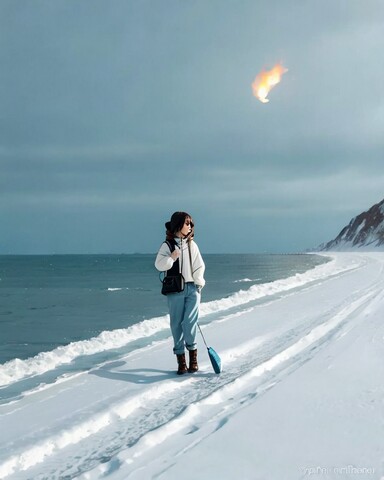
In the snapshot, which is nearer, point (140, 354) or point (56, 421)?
point (56, 421)

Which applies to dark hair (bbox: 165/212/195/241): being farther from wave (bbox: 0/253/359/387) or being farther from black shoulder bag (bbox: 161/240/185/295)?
wave (bbox: 0/253/359/387)

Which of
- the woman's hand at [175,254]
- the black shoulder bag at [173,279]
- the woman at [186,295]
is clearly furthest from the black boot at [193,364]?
the woman's hand at [175,254]

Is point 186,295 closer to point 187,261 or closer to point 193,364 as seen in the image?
point 187,261

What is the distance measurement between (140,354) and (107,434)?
3824mm

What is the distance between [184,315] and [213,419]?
209cm

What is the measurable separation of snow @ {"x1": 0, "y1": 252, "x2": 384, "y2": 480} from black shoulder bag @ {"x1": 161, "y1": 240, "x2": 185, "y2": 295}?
113 cm

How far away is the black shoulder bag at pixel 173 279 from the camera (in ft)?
20.5

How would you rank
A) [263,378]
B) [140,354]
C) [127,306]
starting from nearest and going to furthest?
[263,378] → [140,354] → [127,306]

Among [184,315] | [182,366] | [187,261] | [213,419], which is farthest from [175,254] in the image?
[213,419]

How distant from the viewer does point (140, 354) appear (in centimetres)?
804

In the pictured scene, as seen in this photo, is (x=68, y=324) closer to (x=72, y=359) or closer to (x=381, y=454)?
(x=72, y=359)

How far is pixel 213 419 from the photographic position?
443cm

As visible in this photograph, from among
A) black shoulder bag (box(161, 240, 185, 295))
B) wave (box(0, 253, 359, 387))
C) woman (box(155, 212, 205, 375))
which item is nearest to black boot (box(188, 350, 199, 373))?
woman (box(155, 212, 205, 375))

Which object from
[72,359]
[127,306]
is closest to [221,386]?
[72,359]
